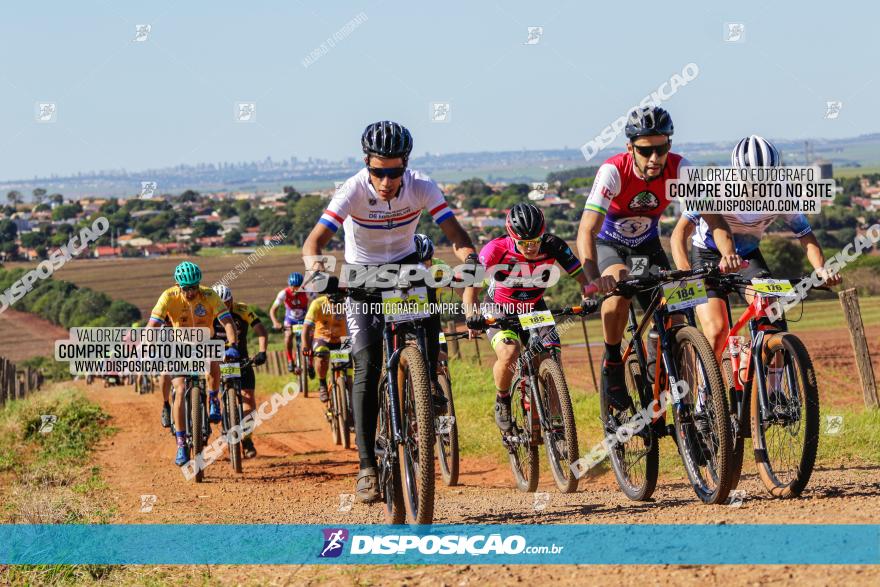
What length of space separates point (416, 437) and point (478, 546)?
0.92 m

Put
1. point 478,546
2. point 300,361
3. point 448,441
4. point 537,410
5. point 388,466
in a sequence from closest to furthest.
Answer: point 478,546 < point 388,466 < point 537,410 < point 448,441 < point 300,361

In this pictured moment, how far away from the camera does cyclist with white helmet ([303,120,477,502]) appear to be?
7.02m

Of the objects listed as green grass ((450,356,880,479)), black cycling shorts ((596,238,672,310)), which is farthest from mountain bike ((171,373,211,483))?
black cycling shorts ((596,238,672,310))

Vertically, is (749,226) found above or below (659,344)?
above

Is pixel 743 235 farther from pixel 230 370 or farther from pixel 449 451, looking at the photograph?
pixel 230 370

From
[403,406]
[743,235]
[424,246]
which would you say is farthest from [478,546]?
[424,246]

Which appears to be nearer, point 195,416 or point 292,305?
point 195,416

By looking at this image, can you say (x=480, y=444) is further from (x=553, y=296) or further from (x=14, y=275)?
(x=14, y=275)

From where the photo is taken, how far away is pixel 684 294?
721 cm

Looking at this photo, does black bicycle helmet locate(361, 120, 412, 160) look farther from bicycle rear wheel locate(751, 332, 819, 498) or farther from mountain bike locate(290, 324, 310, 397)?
mountain bike locate(290, 324, 310, 397)

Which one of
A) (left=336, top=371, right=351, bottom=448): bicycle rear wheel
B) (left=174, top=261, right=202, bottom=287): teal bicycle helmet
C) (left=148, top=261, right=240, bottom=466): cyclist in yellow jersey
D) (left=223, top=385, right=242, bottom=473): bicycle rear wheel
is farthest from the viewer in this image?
(left=336, top=371, right=351, bottom=448): bicycle rear wheel

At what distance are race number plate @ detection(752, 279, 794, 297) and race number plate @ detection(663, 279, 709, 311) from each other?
1.12ft

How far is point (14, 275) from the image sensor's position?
73000 millimetres

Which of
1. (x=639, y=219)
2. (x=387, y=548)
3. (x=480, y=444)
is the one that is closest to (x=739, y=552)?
(x=387, y=548)
